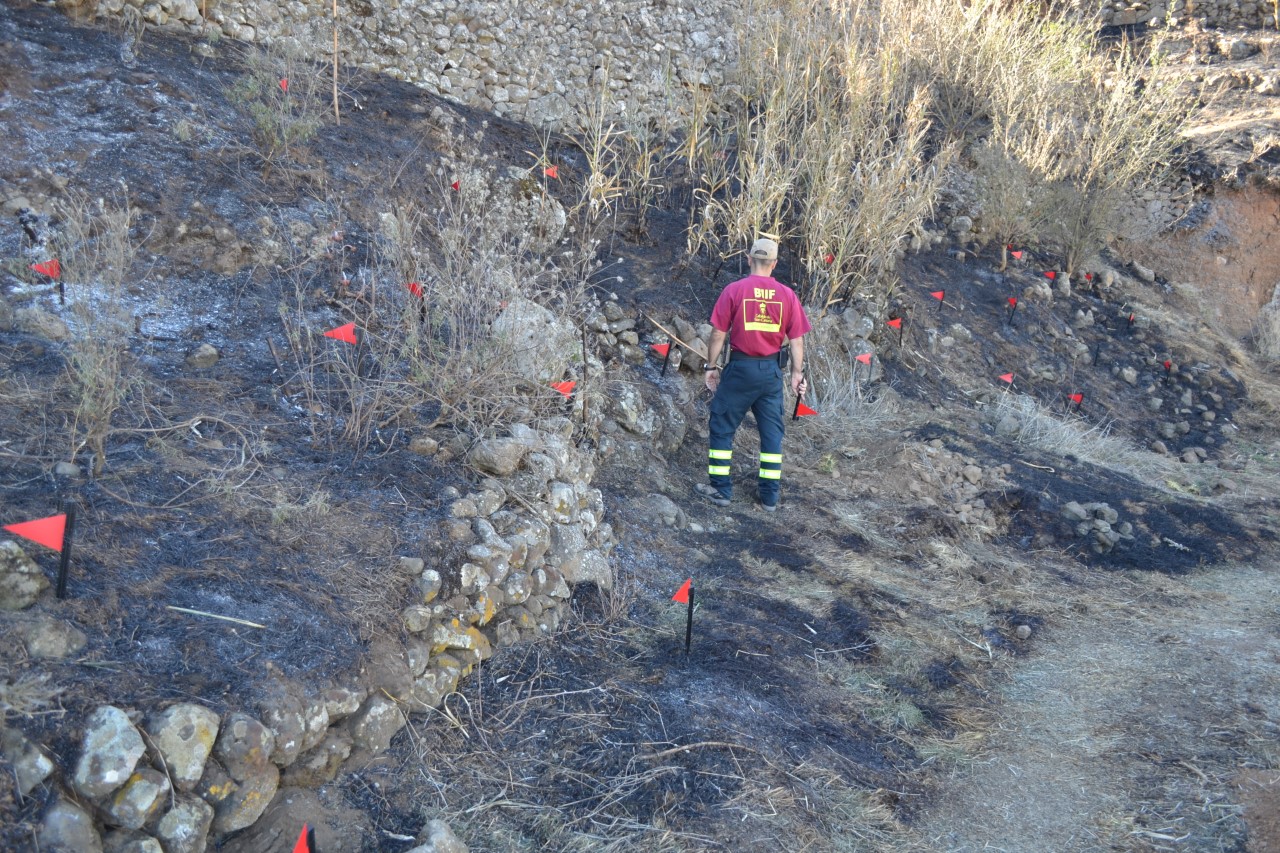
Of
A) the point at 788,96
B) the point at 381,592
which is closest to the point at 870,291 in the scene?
the point at 788,96

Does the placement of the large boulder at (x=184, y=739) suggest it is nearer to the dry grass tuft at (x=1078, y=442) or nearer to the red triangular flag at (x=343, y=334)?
the red triangular flag at (x=343, y=334)

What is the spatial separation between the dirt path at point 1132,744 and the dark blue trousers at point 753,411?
6.05 ft

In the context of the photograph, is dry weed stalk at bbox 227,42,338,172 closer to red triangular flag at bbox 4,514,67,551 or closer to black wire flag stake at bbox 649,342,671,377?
black wire flag stake at bbox 649,342,671,377

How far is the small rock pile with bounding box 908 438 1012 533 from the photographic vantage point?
6113mm

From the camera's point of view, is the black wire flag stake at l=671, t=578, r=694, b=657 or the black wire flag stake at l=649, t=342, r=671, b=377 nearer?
the black wire flag stake at l=671, t=578, r=694, b=657

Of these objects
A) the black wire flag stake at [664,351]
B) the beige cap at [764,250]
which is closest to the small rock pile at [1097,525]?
the beige cap at [764,250]

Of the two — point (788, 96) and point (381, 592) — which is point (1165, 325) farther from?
point (381, 592)

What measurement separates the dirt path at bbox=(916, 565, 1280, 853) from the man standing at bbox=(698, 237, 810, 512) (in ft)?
6.38

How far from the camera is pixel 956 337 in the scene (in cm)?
861

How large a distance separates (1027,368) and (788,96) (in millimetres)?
3424

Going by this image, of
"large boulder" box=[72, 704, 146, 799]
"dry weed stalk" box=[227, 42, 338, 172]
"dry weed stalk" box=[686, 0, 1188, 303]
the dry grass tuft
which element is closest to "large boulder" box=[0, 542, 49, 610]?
"large boulder" box=[72, 704, 146, 799]

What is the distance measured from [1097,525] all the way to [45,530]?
5853mm

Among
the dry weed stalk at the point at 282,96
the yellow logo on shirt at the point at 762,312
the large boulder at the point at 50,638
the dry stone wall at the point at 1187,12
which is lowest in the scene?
the large boulder at the point at 50,638

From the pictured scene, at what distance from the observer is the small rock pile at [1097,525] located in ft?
19.6
